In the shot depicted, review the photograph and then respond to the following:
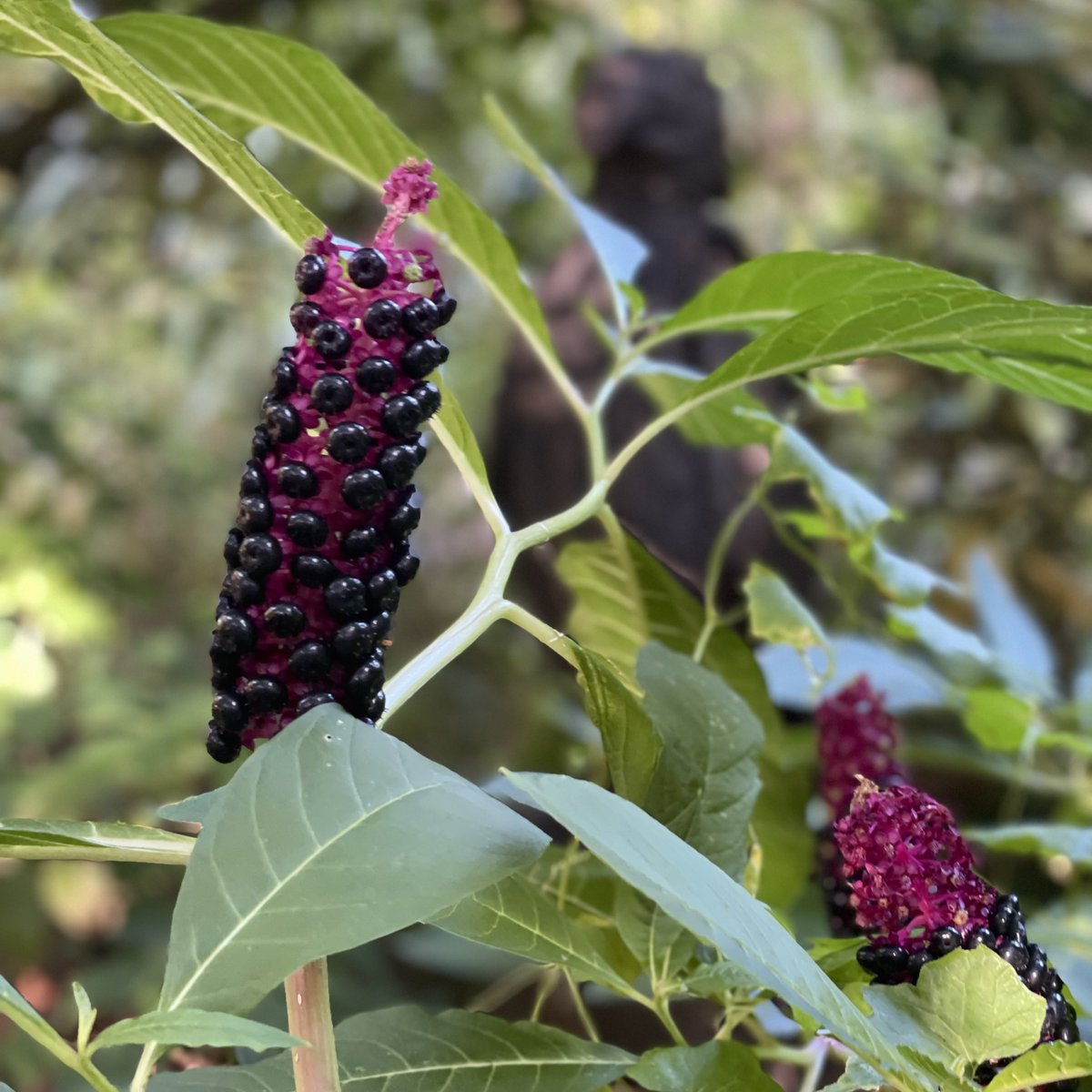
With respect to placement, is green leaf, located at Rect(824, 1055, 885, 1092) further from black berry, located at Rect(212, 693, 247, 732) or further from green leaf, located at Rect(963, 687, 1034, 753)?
green leaf, located at Rect(963, 687, 1034, 753)

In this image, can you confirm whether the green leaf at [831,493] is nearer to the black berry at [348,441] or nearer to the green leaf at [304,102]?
the green leaf at [304,102]

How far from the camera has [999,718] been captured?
0.68 meters

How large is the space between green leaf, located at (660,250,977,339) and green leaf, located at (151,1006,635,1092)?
12.0 inches

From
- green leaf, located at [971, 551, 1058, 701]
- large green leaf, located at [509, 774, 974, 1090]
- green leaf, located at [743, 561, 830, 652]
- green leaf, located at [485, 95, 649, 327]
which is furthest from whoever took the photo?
green leaf, located at [971, 551, 1058, 701]

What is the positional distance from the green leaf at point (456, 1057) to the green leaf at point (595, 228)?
0.45 meters

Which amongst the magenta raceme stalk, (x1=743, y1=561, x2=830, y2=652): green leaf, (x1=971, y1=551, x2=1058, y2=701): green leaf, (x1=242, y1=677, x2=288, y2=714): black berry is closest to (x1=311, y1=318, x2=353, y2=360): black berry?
the magenta raceme stalk

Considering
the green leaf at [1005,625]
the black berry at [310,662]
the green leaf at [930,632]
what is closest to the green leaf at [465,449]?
the black berry at [310,662]

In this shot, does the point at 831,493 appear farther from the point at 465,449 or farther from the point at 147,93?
the point at 147,93

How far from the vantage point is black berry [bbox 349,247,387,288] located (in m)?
0.35

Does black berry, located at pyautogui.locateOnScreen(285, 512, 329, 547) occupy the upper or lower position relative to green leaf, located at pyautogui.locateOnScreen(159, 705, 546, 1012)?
upper

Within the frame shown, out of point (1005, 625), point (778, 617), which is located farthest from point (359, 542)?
point (1005, 625)

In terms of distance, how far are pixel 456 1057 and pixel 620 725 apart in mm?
122

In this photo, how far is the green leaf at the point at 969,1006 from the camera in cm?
32

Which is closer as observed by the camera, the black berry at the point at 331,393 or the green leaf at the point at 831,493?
the black berry at the point at 331,393
